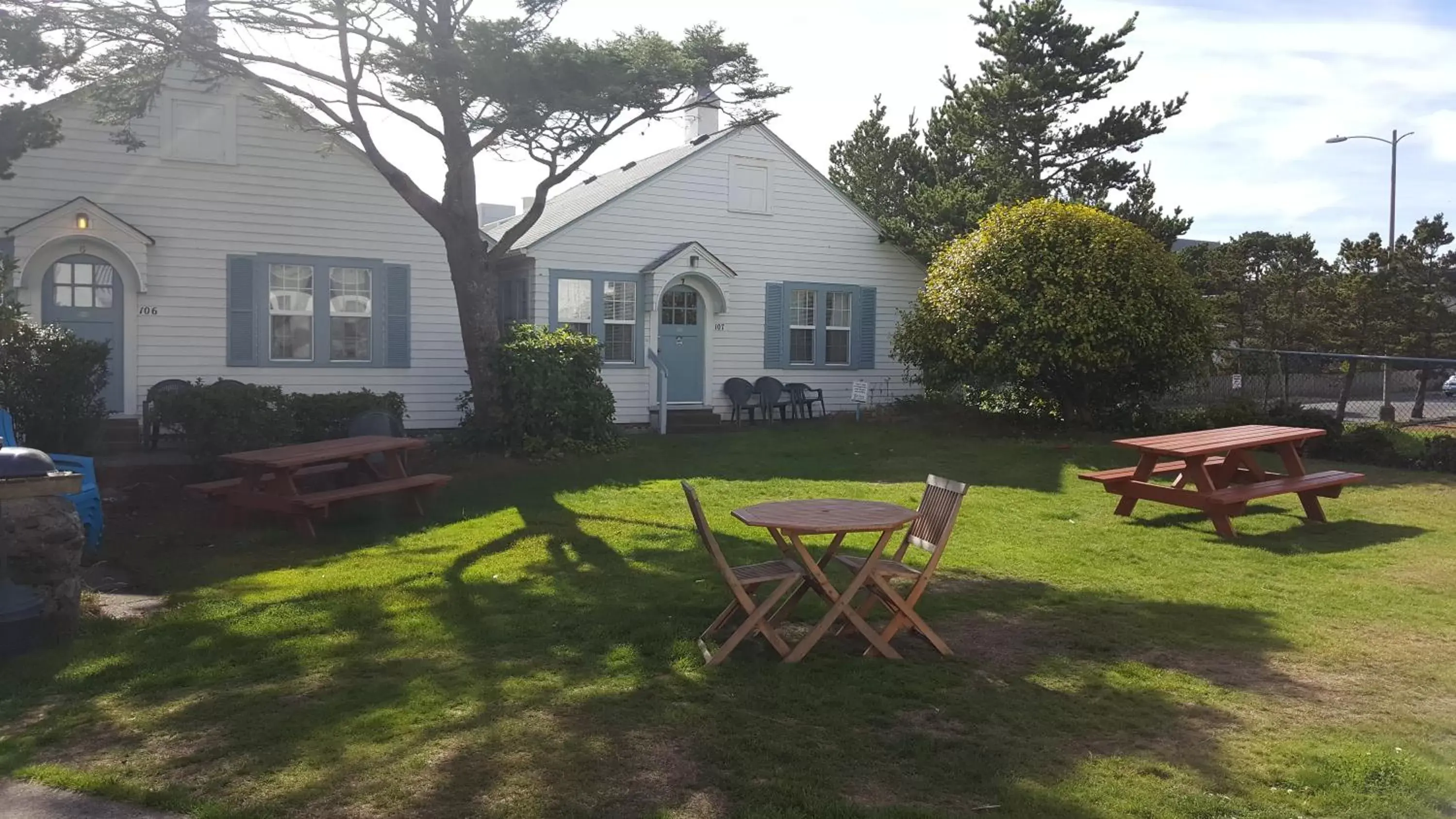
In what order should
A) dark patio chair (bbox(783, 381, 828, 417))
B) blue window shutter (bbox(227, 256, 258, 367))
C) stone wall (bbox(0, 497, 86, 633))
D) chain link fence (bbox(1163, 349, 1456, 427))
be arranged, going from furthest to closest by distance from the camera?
dark patio chair (bbox(783, 381, 828, 417)) → chain link fence (bbox(1163, 349, 1456, 427)) → blue window shutter (bbox(227, 256, 258, 367)) → stone wall (bbox(0, 497, 86, 633))

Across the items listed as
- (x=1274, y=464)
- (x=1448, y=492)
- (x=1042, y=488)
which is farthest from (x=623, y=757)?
(x=1274, y=464)

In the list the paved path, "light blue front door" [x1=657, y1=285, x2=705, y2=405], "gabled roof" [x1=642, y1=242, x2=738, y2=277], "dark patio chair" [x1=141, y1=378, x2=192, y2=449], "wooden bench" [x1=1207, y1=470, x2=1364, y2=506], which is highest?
"gabled roof" [x1=642, y1=242, x2=738, y2=277]

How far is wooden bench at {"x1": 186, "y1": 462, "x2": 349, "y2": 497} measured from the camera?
10062 mm

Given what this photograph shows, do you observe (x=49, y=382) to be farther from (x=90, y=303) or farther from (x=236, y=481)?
(x=90, y=303)

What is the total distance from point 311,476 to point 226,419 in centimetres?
138

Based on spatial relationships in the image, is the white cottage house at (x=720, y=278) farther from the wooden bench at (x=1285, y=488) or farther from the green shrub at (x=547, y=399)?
the wooden bench at (x=1285, y=488)

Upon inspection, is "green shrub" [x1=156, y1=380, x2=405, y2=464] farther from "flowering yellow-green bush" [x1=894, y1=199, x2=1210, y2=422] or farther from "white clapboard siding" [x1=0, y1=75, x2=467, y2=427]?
"flowering yellow-green bush" [x1=894, y1=199, x2=1210, y2=422]

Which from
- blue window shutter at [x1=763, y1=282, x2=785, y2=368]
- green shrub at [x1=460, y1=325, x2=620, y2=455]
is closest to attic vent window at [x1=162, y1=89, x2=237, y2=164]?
green shrub at [x1=460, y1=325, x2=620, y2=455]

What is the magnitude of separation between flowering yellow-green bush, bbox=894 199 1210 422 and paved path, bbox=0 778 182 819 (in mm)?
12961

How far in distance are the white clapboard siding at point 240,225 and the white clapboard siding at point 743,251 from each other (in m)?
1.84

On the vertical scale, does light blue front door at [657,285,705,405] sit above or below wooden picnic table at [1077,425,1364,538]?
above

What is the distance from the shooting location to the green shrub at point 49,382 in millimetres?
11219

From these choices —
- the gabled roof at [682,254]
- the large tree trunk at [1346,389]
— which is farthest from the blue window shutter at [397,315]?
the large tree trunk at [1346,389]

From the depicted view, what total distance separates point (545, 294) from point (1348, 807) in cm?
1448
